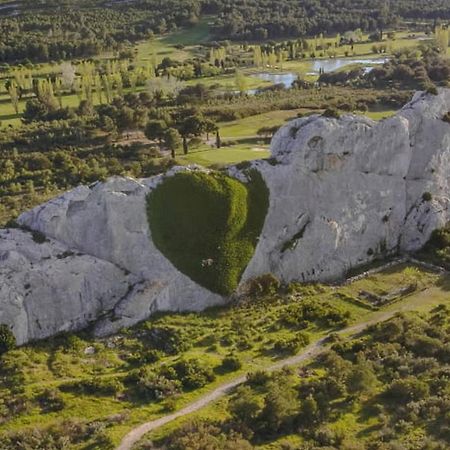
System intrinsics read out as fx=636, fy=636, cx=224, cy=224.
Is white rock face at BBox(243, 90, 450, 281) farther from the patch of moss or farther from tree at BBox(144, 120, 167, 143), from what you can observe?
tree at BBox(144, 120, 167, 143)

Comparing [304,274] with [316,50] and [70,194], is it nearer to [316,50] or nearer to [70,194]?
[70,194]

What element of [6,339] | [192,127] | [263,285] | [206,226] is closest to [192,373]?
[6,339]

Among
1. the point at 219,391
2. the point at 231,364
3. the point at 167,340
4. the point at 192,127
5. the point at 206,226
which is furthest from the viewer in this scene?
the point at 192,127

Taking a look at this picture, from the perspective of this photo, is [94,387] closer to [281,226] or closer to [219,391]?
[219,391]

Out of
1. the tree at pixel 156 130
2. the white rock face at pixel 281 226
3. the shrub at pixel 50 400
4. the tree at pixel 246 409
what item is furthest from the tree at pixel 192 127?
the tree at pixel 246 409

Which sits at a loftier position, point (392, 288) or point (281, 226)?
point (281, 226)

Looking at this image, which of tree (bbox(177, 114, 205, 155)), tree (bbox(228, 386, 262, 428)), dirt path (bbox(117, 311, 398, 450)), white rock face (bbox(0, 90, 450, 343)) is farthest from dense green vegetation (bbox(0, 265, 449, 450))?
tree (bbox(177, 114, 205, 155))
